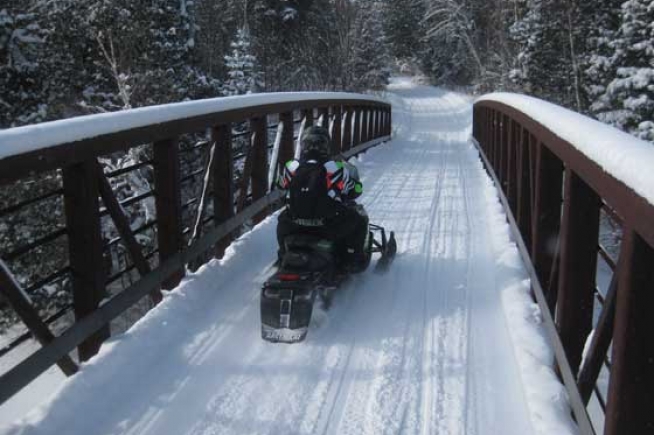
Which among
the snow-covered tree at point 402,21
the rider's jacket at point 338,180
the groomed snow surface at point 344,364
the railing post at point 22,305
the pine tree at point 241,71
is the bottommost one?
the groomed snow surface at point 344,364

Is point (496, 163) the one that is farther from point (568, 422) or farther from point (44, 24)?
point (44, 24)

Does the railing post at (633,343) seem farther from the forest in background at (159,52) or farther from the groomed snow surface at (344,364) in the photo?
the forest in background at (159,52)

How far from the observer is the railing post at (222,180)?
5.69 metres

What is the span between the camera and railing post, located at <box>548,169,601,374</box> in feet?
9.34

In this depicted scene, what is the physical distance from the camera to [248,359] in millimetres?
3900

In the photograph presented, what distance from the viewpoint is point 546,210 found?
4031mm

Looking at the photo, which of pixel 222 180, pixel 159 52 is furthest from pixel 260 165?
pixel 159 52

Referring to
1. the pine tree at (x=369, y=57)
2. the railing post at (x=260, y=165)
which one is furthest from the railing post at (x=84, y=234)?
the pine tree at (x=369, y=57)

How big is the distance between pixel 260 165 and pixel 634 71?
15.2 meters

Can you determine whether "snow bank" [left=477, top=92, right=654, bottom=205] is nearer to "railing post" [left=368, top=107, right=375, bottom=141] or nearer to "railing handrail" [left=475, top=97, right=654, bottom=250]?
"railing handrail" [left=475, top=97, right=654, bottom=250]

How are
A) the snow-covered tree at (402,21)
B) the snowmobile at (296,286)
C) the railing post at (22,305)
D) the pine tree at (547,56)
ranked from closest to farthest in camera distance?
1. the railing post at (22,305)
2. the snowmobile at (296,286)
3. the pine tree at (547,56)
4. the snow-covered tree at (402,21)

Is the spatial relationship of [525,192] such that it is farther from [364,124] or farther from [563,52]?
[563,52]

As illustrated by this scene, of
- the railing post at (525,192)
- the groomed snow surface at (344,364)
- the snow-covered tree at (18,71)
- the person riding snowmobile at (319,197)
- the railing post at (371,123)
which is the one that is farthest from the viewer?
the snow-covered tree at (18,71)

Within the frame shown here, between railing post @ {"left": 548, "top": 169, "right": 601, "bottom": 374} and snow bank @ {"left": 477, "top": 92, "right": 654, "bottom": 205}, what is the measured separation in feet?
0.74
